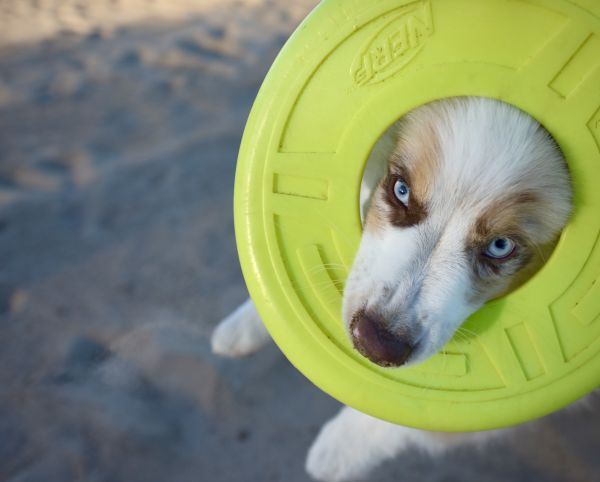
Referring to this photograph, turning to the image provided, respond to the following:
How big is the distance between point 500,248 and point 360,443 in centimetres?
93

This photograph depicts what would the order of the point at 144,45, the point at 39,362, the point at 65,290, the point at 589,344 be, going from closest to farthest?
the point at 589,344 → the point at 39,362 → the point at 65,290 → the point at 144,45

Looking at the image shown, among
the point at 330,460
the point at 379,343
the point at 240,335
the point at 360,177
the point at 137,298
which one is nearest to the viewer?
the point at 379,343

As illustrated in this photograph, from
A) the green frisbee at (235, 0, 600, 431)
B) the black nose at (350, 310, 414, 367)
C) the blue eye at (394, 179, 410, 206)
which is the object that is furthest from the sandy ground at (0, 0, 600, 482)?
the blue eye at (394, 179, 410, 206)

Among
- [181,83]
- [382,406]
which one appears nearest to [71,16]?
[181,83]

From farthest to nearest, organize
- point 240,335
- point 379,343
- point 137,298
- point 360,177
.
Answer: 1. point 137,298
2. point 240,335
3. point 360,177
4. point 379,343

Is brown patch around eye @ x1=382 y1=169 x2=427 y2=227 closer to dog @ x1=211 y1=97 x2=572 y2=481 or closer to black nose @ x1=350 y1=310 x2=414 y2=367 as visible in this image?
dog @ x1=211 y1=97 x2=572 y2=481

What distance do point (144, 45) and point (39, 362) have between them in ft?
7.95

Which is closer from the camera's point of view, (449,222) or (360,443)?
(449,222)

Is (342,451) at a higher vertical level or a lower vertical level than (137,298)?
higher

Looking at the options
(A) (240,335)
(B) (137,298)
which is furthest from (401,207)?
(B) (137,298)

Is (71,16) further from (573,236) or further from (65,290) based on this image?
(573,236)

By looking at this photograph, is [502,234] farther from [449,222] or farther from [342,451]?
[342,451]

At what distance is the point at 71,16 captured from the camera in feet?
13.6

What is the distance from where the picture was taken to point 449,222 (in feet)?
5.21
